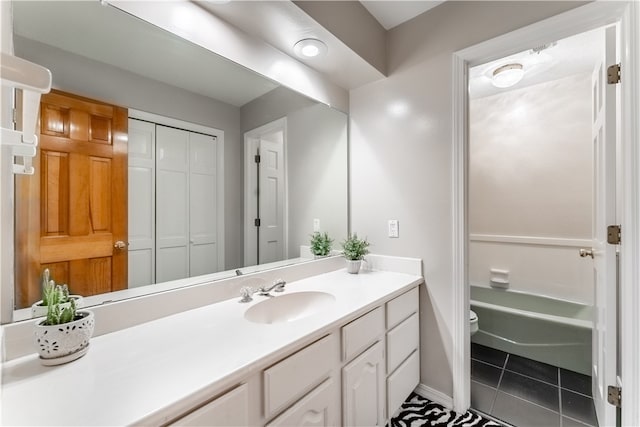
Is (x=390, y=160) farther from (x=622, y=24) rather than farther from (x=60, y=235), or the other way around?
(x=60, y=235)

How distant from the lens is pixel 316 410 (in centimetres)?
100

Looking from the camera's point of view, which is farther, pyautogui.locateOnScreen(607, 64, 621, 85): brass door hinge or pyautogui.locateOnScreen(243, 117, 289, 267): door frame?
pyautogui.locateOnScreen(243, 117, 289, 267): door frame

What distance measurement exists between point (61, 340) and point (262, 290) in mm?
777

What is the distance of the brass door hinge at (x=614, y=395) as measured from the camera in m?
1.21

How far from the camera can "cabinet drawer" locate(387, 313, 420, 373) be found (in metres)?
1.43

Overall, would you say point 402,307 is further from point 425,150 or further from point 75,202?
point 75,202

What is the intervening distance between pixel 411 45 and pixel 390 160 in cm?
75

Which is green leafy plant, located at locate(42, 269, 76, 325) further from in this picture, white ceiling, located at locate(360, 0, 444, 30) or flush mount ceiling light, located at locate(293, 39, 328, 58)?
white ceiling, located at locate(360, 0, 444, 30)

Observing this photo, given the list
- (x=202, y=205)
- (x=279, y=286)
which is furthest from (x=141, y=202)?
(x=279, y=286)

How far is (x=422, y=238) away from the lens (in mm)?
1729

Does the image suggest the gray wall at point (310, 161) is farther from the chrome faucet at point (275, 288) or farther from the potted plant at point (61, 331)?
the potted plant at point (61, 331)

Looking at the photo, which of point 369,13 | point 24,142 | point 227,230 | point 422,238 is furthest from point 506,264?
point 24,142

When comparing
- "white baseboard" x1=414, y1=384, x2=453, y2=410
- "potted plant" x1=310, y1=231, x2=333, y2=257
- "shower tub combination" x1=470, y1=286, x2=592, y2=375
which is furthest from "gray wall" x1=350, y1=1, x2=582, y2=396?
"shower tub combination" x1=470, y1=286, x2=592, y2=375

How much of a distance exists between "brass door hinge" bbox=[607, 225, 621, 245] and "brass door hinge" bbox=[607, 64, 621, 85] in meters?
0.66
